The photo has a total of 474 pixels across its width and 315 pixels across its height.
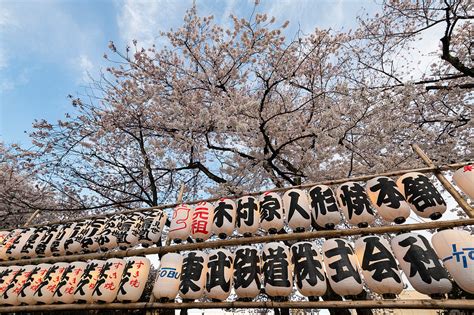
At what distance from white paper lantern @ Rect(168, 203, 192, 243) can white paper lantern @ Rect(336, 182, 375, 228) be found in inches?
128

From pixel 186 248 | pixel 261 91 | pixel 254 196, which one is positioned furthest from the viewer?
pixel 261 91


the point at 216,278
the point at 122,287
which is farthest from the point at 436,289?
the point at 122,287

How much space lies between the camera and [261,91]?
10.6 m

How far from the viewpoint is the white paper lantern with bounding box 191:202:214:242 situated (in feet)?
17.4

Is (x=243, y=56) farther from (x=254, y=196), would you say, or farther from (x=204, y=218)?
(x=204, y=218)

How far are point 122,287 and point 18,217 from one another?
15.0 meters

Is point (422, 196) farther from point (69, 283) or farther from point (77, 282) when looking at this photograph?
point (69, 283)

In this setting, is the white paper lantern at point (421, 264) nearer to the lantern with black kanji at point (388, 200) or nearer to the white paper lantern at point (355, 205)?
the lantern with black kanji at point (388, 200)

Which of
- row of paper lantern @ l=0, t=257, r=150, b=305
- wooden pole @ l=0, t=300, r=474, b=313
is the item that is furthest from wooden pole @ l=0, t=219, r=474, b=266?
wooden pole @ l=0, t=300, r=474, b=313

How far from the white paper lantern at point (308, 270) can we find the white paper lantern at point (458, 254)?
1696mm

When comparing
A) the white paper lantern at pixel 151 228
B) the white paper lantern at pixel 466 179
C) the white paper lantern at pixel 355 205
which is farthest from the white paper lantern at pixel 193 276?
the white paper lantern at pixel 466 179

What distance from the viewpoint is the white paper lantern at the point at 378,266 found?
3.48 m

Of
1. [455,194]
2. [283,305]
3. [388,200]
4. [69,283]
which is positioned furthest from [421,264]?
[69,283]

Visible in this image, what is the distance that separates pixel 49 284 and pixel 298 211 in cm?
575
